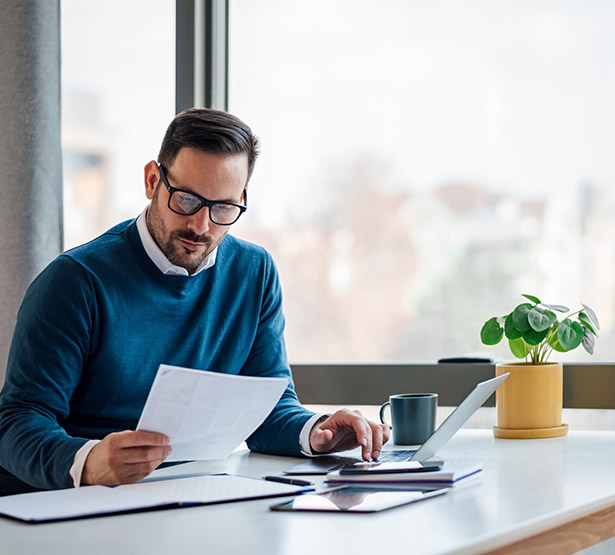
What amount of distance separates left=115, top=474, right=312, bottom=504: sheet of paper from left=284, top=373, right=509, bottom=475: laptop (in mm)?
152

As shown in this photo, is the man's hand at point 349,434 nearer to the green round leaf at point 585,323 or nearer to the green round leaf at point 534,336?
the green round leaf at point 534,336

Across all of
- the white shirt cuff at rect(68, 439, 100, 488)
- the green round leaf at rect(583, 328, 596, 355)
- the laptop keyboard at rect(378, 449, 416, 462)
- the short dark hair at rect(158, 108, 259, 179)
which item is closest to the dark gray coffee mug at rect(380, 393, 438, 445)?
the laptop keyboard at rect(378, 449, 416, 462)

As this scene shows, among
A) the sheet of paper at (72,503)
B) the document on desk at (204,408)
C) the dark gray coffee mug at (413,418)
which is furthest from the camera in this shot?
the dark gray coffee mug at (413,418)

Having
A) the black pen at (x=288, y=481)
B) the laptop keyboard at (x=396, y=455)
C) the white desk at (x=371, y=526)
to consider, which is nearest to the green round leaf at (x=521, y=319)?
the laptop keyboard at (x=396, y=455)

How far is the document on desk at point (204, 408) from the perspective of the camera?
3.82 feet

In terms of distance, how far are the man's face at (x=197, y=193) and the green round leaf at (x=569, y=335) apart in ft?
2.45

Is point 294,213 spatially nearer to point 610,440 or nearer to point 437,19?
point 437,19

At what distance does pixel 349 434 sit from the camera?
159 cm

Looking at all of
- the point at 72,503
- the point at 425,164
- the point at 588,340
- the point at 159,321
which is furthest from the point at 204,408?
the point at 425,164

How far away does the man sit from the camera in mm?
1554

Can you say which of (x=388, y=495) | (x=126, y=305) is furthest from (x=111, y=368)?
(x=388, y=495)

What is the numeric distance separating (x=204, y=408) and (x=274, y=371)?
671 mm

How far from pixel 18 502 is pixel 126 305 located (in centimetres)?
65

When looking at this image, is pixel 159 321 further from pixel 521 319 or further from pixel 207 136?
pixel 521 319
